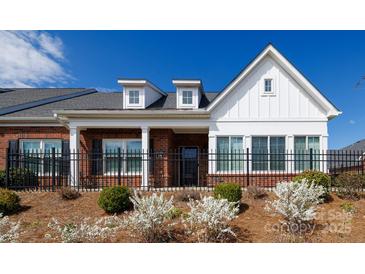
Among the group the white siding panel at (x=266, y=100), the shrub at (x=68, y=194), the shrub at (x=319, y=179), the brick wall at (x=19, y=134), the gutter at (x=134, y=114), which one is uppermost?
the white siding panel at (x=266, y=100)

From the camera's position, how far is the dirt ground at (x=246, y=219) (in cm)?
796

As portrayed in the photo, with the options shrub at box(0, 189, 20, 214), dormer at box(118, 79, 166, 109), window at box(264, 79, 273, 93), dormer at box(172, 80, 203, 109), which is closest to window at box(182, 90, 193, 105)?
dormer at box(172, 80, 203, 109)


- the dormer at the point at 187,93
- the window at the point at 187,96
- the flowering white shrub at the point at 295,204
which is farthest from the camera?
the window at the point at 187,96

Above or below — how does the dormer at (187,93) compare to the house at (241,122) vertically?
above

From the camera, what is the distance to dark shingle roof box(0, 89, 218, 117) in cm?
1739

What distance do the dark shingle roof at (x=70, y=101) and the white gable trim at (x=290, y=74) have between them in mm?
2925

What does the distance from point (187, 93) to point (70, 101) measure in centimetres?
803

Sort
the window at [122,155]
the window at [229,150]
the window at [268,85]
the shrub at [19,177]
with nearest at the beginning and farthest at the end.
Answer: the shrub at [19,177] < the window at [229,150] < the window at [268,85] < the window at [122,155]

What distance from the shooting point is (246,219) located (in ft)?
30.1

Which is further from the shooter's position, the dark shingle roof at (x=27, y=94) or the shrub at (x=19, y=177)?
the dark shingle roof at (x=27, y=94)

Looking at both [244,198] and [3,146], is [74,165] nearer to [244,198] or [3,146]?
[3,146]

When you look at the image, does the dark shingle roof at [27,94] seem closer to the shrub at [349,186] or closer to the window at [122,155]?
the window at [122,155]

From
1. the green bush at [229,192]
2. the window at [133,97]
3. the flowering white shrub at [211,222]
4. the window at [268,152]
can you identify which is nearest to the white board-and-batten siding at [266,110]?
the window at [268,152]

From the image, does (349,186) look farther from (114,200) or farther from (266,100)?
(114,200)
